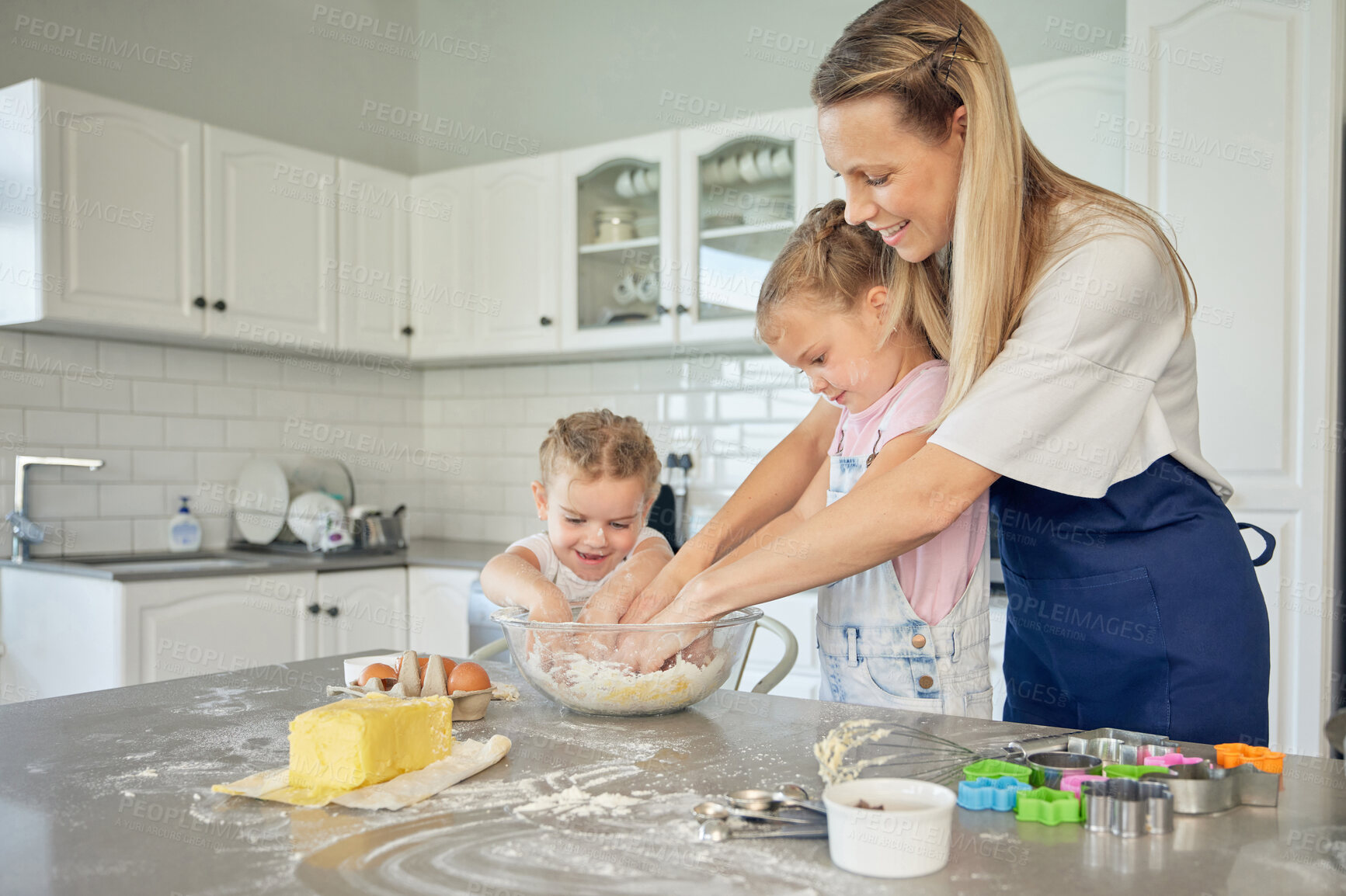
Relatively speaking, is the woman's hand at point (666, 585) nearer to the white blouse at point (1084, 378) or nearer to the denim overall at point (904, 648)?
the denim overall at point (904, 648)

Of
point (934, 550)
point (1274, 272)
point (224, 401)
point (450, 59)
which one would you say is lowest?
point (934, 550)

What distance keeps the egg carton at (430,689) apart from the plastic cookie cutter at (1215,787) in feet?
2.23

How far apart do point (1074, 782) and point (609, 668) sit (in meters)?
0.50

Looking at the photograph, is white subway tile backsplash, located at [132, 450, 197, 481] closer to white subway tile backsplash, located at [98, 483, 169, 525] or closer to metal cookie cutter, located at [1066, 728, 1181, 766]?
white subway tile backsplash, located at [98, 483, 169, 525]

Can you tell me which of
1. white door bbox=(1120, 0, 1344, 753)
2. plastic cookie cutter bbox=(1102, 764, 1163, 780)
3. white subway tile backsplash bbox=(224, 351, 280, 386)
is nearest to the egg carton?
plastic cookie cutter bbox=(1102, 764, 1163, 780)

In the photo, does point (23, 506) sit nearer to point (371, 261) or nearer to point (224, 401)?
point (224, 401)

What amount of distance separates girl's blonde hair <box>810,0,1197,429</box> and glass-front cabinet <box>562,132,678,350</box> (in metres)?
2.11

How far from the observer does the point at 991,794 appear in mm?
832

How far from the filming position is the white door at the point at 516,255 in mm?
3535

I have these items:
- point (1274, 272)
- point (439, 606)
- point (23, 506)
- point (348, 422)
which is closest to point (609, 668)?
point (1274, 272)

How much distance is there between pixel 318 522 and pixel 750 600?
2570mm

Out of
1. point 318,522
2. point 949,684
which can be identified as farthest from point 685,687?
point 318,522

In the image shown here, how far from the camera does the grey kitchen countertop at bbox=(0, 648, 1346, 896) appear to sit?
2.29 feet

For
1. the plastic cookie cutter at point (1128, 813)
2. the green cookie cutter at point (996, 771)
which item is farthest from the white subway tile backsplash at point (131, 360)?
the plastic cookie cutter at point (1128, 813)
